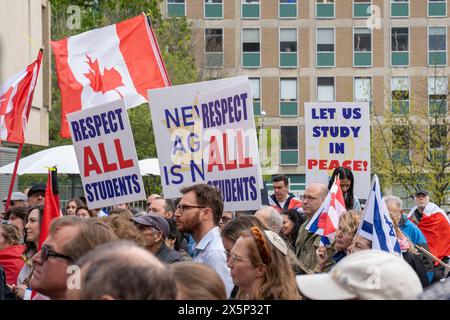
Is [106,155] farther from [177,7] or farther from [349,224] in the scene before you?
[177,7]

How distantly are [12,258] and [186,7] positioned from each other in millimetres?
47130

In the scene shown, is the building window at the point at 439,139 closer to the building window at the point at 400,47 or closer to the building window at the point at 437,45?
the building window at the point at 400,47

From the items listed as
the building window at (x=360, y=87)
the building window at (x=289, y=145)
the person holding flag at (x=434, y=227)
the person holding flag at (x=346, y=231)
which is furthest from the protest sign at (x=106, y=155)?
the building window at (x=289, y=145)

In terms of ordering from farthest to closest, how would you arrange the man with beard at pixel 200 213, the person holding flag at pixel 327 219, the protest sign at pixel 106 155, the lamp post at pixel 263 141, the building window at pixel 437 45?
1. the building window at pixel 437 45
2. the lamp post at pixel 263 141
3. the protest sign at pixel 106 155
4. the person holding flag at pixel 327 219
5. the man with beard at pixel 200 213

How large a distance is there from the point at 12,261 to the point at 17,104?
177 inches

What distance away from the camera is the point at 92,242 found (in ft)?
14.9

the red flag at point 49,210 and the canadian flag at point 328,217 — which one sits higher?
the red flag at point 49,210

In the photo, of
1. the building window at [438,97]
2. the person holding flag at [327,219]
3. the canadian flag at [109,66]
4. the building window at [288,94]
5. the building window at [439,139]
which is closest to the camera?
the person holding flag at [327,219]

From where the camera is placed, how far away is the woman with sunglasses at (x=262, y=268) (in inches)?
204

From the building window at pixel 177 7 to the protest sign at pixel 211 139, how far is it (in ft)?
147

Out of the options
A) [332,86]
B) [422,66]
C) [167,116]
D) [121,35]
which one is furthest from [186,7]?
[167,116]

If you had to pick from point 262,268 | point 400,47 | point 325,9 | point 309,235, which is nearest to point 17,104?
point 309,235

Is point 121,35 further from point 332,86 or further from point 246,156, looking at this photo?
point 332,86

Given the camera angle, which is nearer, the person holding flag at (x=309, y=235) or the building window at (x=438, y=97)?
the person holding flag at (x=309, y=235)
